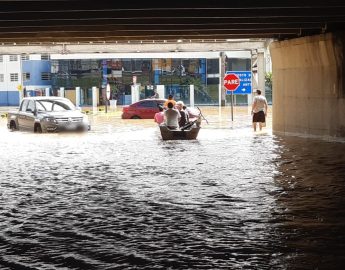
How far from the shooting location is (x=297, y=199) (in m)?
10.7

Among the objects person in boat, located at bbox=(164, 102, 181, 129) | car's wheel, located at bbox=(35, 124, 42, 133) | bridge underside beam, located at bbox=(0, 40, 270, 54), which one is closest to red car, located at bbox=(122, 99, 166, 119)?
bridge underside beam, located at bbox=(0, 40, 270, 54)

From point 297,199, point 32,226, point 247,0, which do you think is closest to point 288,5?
point 247,0

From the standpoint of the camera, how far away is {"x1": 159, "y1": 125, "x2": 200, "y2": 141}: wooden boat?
2327 centimetres

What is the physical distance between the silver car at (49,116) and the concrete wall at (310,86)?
804cm

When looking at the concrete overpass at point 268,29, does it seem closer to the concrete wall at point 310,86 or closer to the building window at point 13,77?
the concrete wall at point 310,86

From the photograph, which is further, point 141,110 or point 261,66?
point 261,66

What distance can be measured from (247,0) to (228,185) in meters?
4.67

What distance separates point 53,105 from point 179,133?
341 inches

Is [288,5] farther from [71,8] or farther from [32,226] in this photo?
[32,226]

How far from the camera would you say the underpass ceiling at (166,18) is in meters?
15.4

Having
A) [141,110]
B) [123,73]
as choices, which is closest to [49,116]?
[141,110]

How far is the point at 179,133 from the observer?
76.7ft

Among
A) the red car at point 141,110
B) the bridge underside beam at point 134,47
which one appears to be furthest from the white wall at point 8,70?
the red car at point 141,110

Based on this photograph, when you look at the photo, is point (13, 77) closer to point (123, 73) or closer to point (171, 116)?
point (123, 73)
